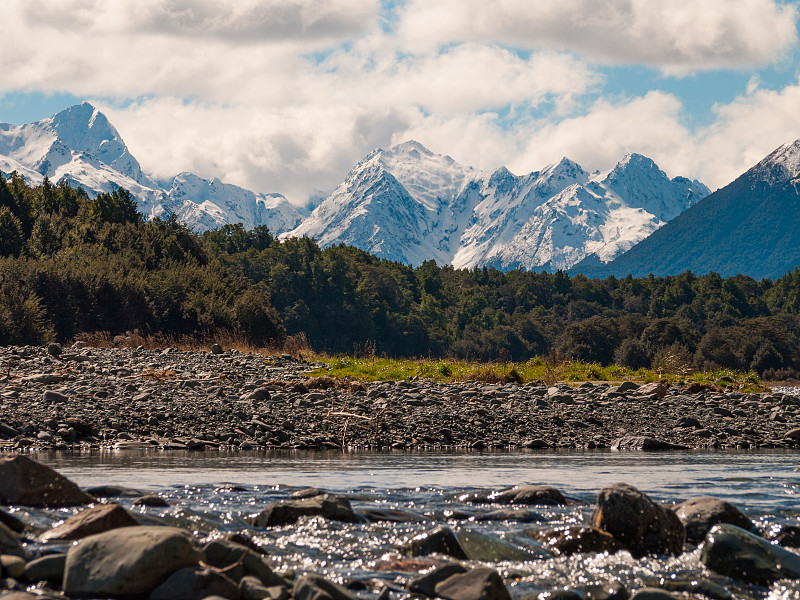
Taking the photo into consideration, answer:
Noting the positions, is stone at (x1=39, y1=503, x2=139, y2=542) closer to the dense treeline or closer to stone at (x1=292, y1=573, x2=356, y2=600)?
stone at (x1=292, y1=573, x2=356, y2=600)

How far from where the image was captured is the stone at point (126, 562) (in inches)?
212

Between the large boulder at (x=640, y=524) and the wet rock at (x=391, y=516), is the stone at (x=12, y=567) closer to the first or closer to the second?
the wet rock at (x=391, y=516)

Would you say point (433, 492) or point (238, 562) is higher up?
point (238, 562)

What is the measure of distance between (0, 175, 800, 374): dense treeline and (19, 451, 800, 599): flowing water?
59.9 ft

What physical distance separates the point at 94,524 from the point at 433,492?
439 centimetres

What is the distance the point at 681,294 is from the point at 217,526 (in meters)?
132

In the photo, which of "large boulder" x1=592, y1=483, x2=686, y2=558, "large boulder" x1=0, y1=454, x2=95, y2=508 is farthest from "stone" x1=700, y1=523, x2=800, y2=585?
"large boulder" x1=0, y1=454, x2=95, y2=508

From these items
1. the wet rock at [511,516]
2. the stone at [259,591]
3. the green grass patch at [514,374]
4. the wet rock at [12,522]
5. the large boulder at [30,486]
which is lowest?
the wet rock at [511,516]

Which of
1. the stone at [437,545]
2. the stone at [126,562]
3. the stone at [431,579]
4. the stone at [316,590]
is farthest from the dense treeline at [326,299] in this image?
the stone at [316,590]

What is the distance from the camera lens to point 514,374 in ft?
92.6

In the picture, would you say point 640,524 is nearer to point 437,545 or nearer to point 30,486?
point 437,545

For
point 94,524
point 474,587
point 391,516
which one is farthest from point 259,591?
point 391,516

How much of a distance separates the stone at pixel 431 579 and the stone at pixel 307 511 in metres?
2.17

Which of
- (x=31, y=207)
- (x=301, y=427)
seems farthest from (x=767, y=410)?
(x=31, y=207)
